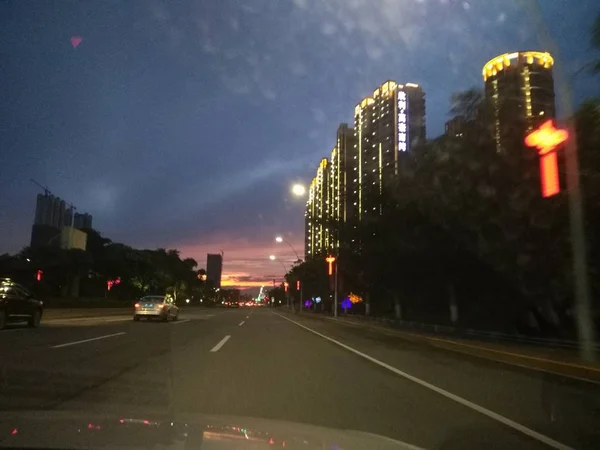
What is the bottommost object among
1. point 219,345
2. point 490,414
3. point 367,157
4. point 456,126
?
point 490,414

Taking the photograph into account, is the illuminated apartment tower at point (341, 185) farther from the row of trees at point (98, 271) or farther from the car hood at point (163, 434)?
the car hood at point (163, 434)

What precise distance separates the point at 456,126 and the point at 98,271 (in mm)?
67973

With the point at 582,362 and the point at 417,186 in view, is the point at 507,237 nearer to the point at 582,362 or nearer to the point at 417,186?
the point at 417,186

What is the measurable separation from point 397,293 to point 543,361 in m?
28.0

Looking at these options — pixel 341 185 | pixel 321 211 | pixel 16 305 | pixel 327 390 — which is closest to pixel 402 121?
pixel 341 185

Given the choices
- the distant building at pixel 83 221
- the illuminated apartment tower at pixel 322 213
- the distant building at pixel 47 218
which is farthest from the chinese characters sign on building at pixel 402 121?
the distant building at pixel 83 221

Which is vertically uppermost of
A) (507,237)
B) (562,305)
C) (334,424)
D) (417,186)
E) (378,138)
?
(378,138)

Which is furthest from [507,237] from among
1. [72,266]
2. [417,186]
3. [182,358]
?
[72,266]

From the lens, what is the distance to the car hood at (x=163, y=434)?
4.21 metres

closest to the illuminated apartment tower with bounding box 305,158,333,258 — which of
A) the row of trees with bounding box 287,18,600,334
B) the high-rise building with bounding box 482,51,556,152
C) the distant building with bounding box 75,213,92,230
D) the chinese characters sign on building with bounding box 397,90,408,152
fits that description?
the chinese characters sign on building with bounding box 397,90,408,152

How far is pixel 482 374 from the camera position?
12.8 metres

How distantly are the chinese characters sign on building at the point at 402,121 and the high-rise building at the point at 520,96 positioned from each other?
76.8ft

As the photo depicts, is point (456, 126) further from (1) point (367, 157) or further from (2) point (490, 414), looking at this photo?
(1) point (367, 157)

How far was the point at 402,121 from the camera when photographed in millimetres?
49375
